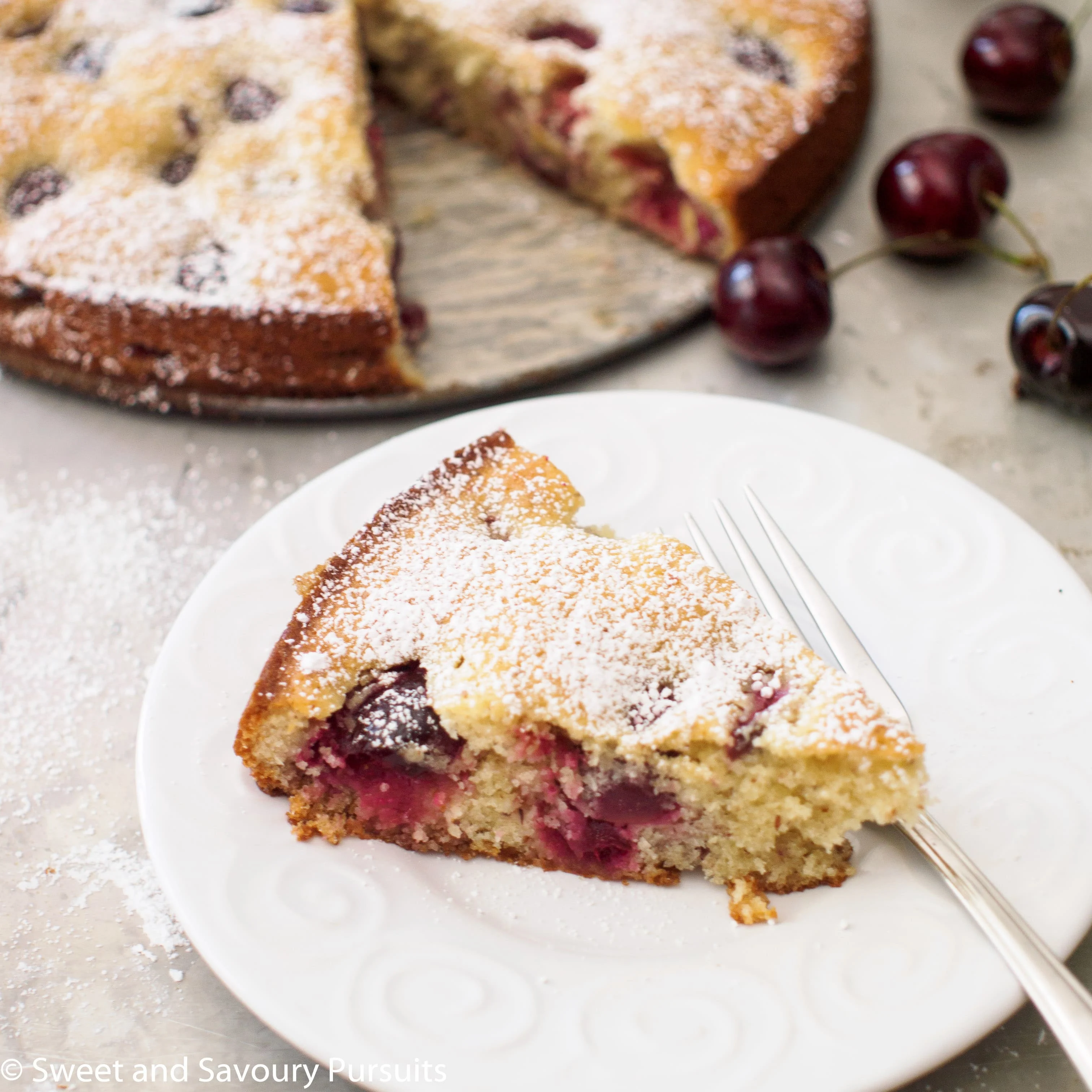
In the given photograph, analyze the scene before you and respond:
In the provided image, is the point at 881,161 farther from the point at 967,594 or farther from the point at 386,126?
the point at 967,594

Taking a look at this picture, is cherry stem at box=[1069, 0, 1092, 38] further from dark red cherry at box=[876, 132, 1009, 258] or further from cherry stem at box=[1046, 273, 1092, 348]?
cherry stem at box=[1046, 273, 1092, 348]

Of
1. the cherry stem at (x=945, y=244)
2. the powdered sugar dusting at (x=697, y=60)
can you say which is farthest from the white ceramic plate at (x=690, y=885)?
the powdered sugar dusting at (x=697, y=60)

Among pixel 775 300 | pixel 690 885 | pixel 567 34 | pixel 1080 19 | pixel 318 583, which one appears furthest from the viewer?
pixel 1080 19

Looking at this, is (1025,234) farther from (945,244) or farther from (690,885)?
(690,885)

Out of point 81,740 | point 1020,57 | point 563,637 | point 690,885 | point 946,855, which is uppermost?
point 1020,57

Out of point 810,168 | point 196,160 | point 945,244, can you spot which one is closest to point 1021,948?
point 945,244

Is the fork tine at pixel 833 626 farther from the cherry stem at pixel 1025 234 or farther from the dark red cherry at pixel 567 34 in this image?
the dark red cherry at pixel 567 34

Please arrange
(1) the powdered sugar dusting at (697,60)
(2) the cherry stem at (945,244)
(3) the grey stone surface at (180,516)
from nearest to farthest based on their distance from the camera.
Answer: (3) the grey stone surface at (180,516) → (2) the cherry stem at (945,244) → (1) the powdered sugar dusting at (697,60)
